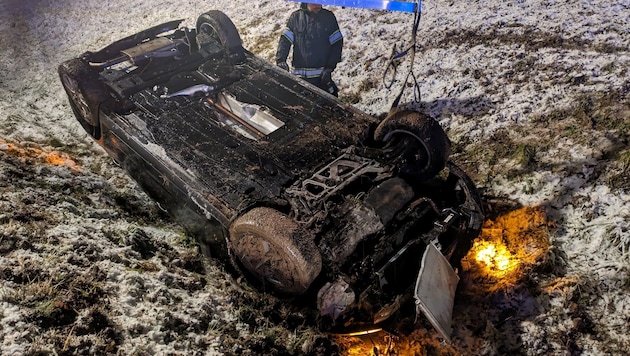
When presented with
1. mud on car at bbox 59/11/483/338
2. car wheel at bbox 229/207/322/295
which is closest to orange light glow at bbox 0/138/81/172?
mud on car at bbox 59/11/483/338

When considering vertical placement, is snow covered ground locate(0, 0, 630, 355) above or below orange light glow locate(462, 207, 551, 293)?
above

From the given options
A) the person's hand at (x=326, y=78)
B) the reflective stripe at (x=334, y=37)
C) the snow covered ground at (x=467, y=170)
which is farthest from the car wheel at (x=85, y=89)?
the reflective stripe at (x=334, y=37)

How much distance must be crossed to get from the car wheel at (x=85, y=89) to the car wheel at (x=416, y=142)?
10.8ft

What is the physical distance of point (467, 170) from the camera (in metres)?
5.73

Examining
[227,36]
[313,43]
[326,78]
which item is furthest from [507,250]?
[227,36]

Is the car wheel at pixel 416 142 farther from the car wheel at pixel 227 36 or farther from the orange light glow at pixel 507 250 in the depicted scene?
the car wheel at pixel 227 36

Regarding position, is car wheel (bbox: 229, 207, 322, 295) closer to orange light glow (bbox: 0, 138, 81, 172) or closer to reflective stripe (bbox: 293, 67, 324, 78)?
orange light glow (bbox: 0, 138, 81, 172)

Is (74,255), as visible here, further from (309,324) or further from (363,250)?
(363,250)

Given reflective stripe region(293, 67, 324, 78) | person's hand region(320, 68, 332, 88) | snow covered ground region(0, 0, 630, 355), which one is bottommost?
snow covered ground region(0, 0, 630, 355)

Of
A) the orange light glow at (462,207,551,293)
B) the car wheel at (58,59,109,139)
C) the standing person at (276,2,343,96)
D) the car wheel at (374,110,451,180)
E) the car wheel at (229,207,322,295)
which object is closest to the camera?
the car wheel at (229,207,322,295)

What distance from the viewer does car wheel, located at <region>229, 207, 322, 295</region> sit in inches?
139

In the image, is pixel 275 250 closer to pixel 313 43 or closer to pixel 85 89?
pixel 85 89

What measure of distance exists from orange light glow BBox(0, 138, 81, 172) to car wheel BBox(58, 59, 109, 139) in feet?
2.03

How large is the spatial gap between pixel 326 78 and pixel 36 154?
407cm
